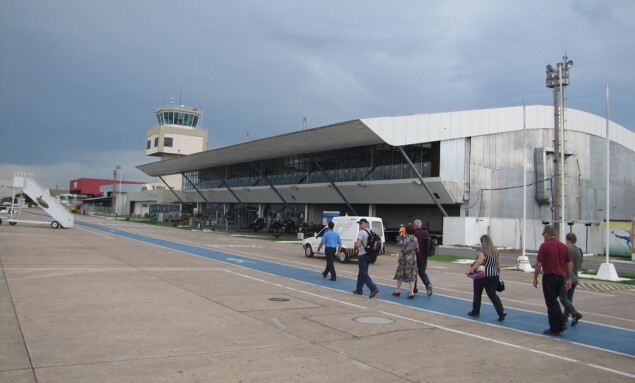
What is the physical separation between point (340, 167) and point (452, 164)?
12.3 metres

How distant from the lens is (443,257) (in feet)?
91.3

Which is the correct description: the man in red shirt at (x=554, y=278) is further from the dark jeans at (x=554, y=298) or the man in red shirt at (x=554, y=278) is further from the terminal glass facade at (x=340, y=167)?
the terminal glass facade at (x=340, y=167)

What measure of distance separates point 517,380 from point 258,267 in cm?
1249

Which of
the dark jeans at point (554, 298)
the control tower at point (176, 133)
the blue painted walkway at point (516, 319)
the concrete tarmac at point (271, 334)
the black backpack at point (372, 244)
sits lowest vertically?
the blue painted walkway at point (516, 319)

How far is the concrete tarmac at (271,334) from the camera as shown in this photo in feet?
18.0

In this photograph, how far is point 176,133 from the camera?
94688mm

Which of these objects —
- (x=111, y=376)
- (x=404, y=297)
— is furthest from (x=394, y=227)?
(x=111, y=376)

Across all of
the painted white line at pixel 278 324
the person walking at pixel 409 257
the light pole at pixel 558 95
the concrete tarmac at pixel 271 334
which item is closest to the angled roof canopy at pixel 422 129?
the light pole at pixel 558 95

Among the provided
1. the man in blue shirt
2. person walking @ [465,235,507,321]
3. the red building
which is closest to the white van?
the man in blue shirt

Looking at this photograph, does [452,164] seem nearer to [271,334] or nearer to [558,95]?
[558,95]

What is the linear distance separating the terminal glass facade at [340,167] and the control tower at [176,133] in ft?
108

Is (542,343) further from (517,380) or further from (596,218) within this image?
(596,218)

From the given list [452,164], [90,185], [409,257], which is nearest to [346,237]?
[409,257]

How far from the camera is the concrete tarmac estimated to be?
5.48 meters
